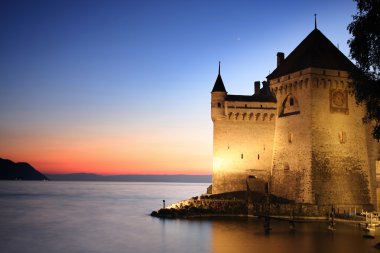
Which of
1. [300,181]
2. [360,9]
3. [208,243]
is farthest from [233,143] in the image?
[360,9]

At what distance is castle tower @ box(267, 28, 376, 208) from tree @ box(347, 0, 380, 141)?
1140 cm

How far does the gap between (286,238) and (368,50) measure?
43.6 ft

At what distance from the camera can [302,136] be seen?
3897 centimetres

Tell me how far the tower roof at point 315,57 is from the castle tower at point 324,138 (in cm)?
8

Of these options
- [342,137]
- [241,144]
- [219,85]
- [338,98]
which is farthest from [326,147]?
[219,85]

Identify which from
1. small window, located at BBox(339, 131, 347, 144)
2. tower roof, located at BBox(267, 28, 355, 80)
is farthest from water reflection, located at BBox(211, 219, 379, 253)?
tower roof, located at BBox(267, 28, 355, 80)

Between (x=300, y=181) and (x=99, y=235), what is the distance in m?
16.8

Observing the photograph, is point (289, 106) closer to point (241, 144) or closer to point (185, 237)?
point (241, 144)

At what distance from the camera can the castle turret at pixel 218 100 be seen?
42.6 meters

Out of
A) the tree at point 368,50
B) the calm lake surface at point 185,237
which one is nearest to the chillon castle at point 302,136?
the calm lake surface at point 185,237

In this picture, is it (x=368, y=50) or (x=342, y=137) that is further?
(x=342, y=137)

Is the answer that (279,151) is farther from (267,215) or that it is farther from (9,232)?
(9,232)

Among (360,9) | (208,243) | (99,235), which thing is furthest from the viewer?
(99,235)

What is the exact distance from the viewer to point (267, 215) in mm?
37469
